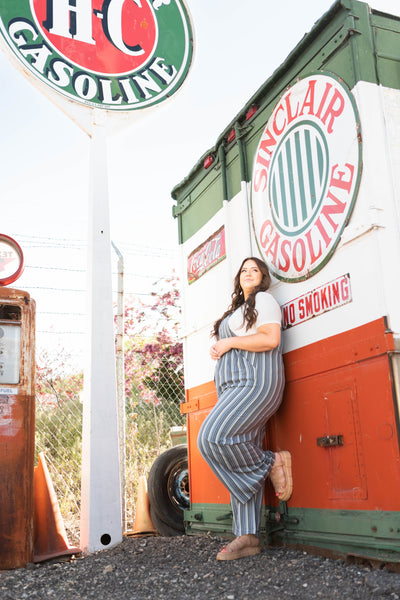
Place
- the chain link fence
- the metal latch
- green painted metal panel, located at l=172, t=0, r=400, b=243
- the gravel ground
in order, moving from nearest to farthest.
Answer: the gravel ground, the metal latch, green painted metal panel, located at l=172, t=0, r=400, b=243, the chain link fence

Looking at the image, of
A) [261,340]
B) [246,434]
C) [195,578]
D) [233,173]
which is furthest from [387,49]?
[195,578]

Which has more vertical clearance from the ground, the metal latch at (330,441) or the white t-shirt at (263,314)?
the white t-shirt at (263,314)

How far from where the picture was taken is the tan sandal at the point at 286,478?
161 inches

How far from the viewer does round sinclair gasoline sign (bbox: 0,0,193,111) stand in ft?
18.0

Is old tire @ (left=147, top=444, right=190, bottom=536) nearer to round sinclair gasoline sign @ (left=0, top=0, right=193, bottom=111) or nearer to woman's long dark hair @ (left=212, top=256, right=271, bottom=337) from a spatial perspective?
woman's long dark hair @ (left=212, top=256, right=271, bottom=337)

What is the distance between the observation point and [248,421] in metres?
3.99

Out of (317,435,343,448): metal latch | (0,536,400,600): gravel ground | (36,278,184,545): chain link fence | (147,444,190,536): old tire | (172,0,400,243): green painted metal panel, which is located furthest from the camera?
(36,278,184,545): chain link fence

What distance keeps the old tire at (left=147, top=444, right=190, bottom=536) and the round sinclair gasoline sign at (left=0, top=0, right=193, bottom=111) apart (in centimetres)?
344

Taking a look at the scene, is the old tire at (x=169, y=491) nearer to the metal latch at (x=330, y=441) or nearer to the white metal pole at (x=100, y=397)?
the white metal pole at (x=100, y=397)

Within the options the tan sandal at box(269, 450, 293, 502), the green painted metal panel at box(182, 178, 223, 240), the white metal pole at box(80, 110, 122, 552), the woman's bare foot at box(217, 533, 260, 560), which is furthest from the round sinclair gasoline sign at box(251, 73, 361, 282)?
the woman's bare foot at box(217, 533, 260, 560)

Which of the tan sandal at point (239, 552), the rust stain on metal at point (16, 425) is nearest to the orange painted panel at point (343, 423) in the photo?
the tan sandal at point (239, 552)

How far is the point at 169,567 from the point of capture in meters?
4.02

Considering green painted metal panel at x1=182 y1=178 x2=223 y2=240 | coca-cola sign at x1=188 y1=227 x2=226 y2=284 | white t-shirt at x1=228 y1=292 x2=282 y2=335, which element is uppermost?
green painted metal panel at x1=182 y1=178 x2=223 y2=240

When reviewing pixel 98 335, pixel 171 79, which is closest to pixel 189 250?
pixel 98 335
